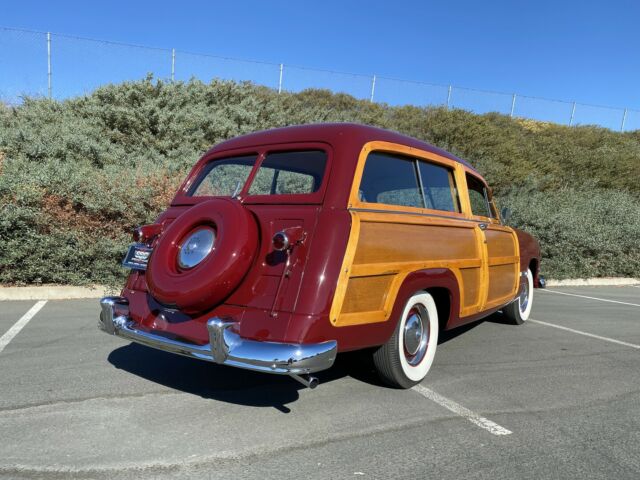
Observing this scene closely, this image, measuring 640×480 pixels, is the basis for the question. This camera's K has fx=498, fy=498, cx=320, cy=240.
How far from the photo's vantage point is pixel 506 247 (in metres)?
5.24

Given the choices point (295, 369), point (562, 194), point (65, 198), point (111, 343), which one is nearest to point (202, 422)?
point (295, 369)

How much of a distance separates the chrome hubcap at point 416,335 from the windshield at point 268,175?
4.12 ft

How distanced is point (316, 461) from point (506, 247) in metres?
3.40

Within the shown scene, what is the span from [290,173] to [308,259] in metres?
Result: 1.22

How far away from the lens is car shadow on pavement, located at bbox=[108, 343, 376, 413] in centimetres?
361

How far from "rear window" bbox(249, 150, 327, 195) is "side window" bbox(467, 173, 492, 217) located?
181 cm

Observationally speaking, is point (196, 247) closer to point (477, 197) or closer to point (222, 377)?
point (222, 377)

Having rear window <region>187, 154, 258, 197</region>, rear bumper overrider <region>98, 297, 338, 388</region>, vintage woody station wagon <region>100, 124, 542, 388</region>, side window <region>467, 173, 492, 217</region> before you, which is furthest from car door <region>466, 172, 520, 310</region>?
rear bumper overrider <region>98, 297, 338, 388</region>

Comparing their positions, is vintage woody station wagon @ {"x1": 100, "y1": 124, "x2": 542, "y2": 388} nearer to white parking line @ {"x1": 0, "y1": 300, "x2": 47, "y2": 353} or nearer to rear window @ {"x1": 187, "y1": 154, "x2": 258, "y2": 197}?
rear window @ {"x1": 187, "y1": 154, "x2": 258, "y2": 197}

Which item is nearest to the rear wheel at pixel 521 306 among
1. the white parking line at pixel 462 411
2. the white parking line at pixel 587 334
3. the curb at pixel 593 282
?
the white parking line at pixel 587 334

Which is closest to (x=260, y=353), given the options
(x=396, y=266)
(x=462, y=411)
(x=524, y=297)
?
(x=396, y=266)

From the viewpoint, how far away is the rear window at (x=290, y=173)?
3.59 m

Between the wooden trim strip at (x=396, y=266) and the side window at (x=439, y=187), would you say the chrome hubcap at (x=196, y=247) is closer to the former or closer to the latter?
the wooden trim strip at (x=396, y=266)

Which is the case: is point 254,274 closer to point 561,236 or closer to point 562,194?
point 561,236
